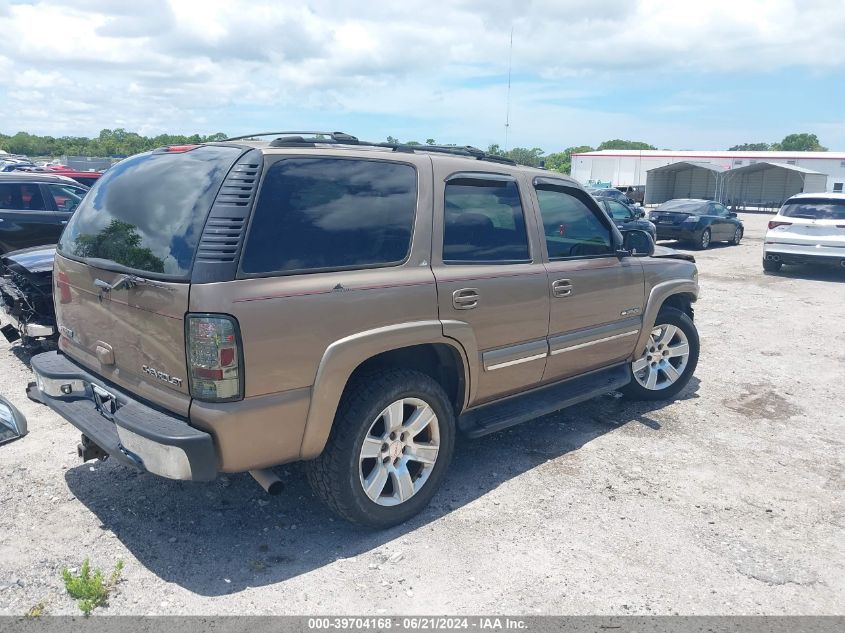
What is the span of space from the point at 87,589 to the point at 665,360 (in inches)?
183

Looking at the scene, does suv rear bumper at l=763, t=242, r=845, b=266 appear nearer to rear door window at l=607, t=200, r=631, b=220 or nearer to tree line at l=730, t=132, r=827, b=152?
rear door window at l=607, t=200, r=631, b=220

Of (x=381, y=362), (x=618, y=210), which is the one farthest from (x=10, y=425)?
(x=618, y=210)

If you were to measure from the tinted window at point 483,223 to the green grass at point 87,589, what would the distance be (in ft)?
7.73

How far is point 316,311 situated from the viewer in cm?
309

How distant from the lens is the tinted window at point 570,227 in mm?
4512

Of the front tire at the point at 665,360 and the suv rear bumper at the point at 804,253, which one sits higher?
the suv rear bumper at the point at 804,253

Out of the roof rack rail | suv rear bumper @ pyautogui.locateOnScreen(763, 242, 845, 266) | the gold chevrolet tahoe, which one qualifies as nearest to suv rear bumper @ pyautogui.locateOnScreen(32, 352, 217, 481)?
the gold chevrolet tahoe

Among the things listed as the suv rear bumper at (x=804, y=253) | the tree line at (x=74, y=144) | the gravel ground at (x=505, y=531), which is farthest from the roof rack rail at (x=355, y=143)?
the tree line at (x=74, y=144)

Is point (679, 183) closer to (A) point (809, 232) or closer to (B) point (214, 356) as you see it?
Answer: (A) point (809, 232)

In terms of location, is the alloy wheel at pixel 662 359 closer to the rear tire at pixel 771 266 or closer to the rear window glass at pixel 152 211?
the rear window glass at pixel 152 211

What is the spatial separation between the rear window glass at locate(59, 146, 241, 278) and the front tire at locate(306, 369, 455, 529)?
111 cm

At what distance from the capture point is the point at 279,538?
3.57 meters

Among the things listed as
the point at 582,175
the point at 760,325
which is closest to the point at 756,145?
the point at 582,175

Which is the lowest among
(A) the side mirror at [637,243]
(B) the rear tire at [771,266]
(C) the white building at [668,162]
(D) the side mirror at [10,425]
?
(B) the rear tire at [771,266]
